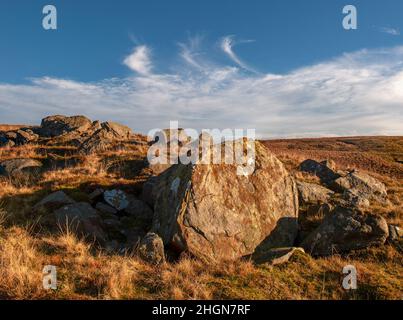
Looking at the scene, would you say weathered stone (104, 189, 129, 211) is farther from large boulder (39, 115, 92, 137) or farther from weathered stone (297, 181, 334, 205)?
large boulder (39, 115, 92, 137)

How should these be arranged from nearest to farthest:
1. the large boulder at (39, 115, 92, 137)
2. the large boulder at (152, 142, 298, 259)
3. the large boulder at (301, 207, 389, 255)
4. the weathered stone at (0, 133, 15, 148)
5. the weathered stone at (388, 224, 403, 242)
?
the large boulder at (152, 142, 298, 259), the large boulder at (301, 207, 389, 255), the weathered stone at (388, 224, 403, 242), the weathered stone at (0, 133, 15, 148), the large boulder at (39, 115, 92, 137)

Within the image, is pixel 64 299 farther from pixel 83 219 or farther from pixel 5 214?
pixel 5 214

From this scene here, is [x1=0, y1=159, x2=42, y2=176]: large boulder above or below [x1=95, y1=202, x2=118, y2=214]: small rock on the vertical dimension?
above

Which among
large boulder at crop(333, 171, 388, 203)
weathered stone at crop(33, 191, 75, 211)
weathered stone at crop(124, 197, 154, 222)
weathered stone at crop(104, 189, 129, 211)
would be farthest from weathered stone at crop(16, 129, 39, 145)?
large boulder at crop(333, 171, 388, 203)

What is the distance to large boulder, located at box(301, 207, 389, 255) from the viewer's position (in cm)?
1020

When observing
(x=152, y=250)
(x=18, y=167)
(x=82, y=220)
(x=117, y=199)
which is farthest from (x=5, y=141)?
(x=152, y=250)

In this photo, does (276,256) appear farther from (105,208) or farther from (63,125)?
(63,125)

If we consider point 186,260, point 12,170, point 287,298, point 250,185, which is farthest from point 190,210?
point 12,170

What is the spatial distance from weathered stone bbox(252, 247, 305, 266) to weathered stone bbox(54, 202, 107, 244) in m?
5.06

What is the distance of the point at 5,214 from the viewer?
1276 centimetres

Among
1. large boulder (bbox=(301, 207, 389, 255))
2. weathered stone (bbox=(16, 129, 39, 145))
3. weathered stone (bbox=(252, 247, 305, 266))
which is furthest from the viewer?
weathered stone (bbox=(16, 129, 39, 145))

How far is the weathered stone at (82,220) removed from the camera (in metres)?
11.4

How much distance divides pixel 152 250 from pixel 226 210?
2562mm
